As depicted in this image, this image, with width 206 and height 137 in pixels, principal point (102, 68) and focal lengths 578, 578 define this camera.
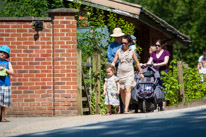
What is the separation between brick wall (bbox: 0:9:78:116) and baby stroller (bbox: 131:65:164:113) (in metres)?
1.31

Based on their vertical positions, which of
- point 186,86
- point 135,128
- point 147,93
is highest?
point 186,86

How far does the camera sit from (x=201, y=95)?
558 inches

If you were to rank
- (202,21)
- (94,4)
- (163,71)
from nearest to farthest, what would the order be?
(163,71)
(94,4)
(202,21)

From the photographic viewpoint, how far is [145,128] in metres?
7.72

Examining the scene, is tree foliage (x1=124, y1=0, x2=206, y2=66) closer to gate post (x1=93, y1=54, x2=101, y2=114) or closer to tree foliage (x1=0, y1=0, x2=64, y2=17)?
tree foliage (x1=0, y1=0, x2=64, y2=17)

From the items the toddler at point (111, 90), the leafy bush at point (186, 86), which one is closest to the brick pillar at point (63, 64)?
the toddler at point (111, 90)

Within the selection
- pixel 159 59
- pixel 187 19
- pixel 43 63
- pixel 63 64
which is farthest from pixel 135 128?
pixel 187 19

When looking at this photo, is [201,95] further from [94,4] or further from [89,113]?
[94,4]

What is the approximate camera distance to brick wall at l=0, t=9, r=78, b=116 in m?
12.1

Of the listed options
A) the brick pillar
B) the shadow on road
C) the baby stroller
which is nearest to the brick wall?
the brick pillar

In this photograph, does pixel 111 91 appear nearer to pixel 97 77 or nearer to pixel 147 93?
pixel 147 93

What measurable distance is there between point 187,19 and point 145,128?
3748 cm

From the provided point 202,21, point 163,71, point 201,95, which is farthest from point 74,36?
point 202,21

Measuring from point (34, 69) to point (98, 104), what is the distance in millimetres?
1650
